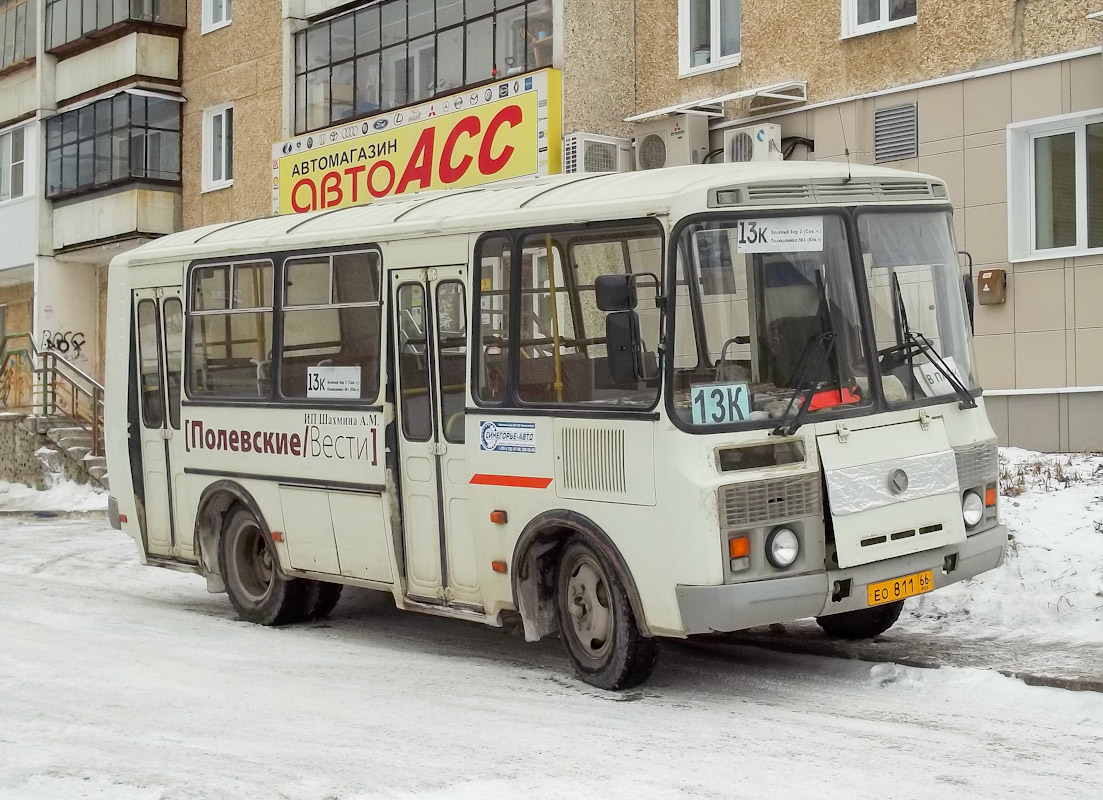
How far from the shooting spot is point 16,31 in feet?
116

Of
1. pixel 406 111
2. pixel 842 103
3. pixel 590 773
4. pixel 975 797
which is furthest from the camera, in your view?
pixel 406 111

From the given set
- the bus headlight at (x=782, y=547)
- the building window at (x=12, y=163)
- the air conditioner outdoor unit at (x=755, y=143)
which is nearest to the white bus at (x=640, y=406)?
the bus headlight at (x=782, y=547)

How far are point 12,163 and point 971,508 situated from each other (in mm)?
31017

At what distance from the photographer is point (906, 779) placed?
239 inches

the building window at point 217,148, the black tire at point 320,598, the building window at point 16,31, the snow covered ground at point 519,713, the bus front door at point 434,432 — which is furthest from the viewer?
the building window at point 16,31

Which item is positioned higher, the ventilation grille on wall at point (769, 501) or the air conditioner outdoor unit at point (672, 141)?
the air conditioner outdoor unit at point (672, 141)

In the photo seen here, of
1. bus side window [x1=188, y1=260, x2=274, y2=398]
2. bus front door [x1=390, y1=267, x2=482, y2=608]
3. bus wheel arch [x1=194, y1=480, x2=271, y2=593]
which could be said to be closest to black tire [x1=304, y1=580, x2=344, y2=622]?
bus wheel arch [x1=194, y1=480, x2=271, y2=593]

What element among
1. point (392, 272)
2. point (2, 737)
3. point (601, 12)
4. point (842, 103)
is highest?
point (601, 12)

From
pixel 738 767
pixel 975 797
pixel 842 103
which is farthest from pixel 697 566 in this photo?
pixel 842 103

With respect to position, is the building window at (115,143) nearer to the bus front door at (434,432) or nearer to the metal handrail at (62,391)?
the metal handrail at (62,391)

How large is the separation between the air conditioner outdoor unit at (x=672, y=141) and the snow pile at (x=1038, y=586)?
28.1 feet

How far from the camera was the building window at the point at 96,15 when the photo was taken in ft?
99.3

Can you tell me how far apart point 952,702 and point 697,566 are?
4.73ft

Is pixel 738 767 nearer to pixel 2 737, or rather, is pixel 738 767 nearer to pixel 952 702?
pixel 952 702
